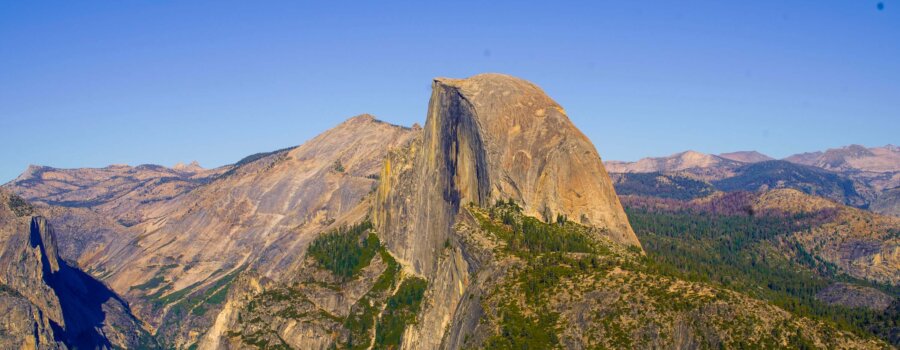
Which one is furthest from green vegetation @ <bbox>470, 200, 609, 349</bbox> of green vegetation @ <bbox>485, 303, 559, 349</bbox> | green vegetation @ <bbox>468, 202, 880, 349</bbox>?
green vegetation @ <bbox>468, 202, 880, 349</bbox>

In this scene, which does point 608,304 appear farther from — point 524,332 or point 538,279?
point 538,279

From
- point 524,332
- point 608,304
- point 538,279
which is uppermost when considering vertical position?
point 538,279

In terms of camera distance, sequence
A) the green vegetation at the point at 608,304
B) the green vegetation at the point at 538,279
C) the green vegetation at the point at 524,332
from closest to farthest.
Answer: the green vegetation at the point at 608,304
the green vegetation at the point at 524,332
the green vegetation at the point at 538,279

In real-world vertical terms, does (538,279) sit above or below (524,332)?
above

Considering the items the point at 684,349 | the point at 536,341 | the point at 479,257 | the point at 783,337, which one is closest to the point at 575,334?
the point at 536,341

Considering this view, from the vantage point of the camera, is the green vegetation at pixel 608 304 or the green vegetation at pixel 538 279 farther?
the green vegetation at pixel 538 279

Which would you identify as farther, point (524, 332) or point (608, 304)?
point (524, 332)

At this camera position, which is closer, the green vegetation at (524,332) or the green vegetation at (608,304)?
the green vegetation at (608,304)

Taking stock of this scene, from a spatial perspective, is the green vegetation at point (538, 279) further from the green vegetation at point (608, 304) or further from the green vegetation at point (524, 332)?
the green vegetation at point (608, 304)

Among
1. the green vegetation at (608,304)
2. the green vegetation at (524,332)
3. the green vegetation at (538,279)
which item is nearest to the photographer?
the green vegetation at (608,304)

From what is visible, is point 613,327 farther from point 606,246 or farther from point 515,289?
point 606,246

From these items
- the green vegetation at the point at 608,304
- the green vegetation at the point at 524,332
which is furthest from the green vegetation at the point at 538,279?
the green vegetation at the point at 608,304

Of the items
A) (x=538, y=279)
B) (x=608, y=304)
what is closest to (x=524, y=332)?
(x=608, y=304)
